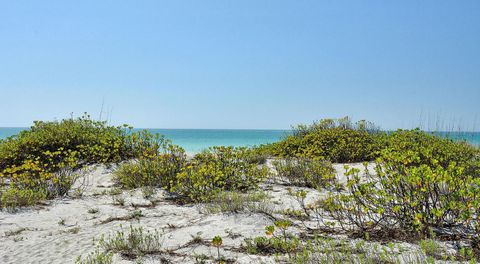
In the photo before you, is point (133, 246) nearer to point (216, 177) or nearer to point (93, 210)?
point (93, 210)

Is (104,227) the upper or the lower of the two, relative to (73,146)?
lower

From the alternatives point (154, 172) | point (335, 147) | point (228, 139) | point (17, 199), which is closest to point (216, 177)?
point (154, 172)

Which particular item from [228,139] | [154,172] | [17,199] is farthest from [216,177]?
[228,139]

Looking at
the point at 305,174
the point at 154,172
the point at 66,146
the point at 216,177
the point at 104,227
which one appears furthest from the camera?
the point at 66,146

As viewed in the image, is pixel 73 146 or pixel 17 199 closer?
pixel 17 199

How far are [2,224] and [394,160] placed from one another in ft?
20.9

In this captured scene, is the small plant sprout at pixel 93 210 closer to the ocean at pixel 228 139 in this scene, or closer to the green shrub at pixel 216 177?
the green shrub at pixel 216 177

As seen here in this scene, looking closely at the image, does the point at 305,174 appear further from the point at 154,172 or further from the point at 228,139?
the point at 228,139

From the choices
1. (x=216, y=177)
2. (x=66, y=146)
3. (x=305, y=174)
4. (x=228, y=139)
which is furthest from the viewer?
(x=228, y=139)

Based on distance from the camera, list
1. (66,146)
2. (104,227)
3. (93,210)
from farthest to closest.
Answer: (66,146), (93,210), (104,227)

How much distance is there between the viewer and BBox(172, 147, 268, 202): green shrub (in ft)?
24.2

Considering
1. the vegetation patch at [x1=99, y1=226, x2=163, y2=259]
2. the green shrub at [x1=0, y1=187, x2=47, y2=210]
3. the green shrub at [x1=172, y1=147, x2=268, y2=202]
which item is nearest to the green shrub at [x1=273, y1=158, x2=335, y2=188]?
the green shrub at [x1=172, y1=147, x2=268, y2=202]

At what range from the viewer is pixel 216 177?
7.50m

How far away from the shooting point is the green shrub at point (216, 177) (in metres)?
7.39
